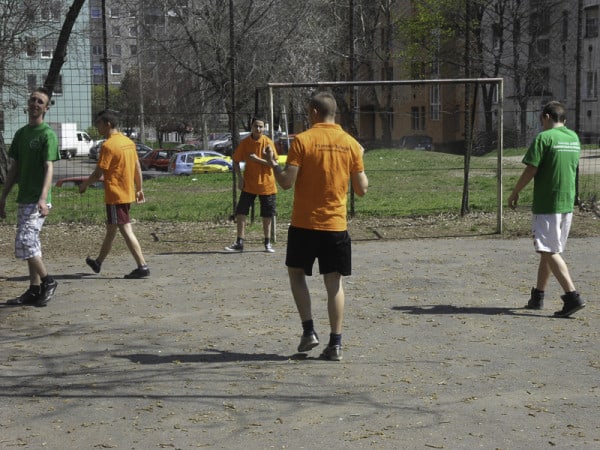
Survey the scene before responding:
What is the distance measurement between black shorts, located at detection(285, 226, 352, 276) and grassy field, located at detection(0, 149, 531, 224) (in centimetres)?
811

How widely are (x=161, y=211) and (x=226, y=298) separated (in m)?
7.54

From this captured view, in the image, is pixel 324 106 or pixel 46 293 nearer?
pixel 324 106

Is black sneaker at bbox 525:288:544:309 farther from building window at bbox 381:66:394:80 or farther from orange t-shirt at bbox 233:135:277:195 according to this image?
building window at bbox 381:66:394:80

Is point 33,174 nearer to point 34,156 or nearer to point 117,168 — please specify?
point 34,156

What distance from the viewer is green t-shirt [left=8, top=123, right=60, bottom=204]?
329 inches

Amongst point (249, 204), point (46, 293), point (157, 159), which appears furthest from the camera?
point (157, 159)

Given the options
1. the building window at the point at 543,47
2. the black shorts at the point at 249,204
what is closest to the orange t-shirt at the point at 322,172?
the black shorts at the point at 249,204

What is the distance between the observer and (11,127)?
21.2 metres

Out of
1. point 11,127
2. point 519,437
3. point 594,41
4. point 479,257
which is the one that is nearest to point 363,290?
point 479,257

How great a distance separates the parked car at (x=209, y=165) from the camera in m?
31.9

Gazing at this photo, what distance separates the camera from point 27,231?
8.38 meters

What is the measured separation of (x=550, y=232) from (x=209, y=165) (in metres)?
25.1

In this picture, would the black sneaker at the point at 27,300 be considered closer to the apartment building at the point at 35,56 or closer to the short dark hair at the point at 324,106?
the short dark hair at the point at 324,106

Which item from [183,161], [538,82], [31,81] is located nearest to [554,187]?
[31,81]
